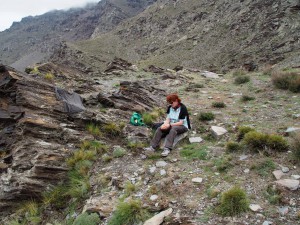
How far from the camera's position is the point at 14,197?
778 cm

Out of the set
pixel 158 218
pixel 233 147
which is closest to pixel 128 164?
pixel 158 218

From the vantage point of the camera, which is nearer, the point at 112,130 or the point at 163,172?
the point at 163,172

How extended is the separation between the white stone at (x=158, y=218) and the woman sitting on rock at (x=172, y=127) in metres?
2.59

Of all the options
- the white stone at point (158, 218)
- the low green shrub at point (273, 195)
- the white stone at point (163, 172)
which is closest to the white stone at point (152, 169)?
the white stone at point (163, 172)

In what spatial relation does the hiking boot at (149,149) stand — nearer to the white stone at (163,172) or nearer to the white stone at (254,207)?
the white stone at (163,172)

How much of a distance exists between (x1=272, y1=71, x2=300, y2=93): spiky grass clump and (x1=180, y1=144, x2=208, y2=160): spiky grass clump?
768 cm

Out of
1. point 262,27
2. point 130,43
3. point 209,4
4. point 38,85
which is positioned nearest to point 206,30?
point 209,4

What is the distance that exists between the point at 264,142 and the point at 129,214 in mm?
3927

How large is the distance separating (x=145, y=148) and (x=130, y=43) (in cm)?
10157

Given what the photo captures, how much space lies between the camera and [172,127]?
941cm

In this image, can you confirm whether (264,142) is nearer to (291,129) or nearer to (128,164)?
(291,129)

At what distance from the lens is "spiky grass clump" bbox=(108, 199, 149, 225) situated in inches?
243

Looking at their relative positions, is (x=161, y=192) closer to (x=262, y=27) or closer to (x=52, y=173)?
(x=52, y=173)

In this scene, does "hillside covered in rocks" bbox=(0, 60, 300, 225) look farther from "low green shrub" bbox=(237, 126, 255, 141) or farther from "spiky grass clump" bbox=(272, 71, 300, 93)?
"spiky grass clump" bbox=(272, 71, 300, 93)
